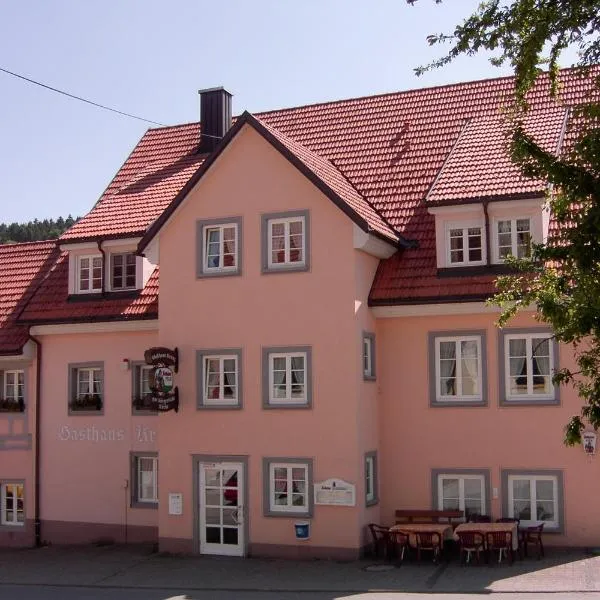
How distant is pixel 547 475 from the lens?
2017 cm

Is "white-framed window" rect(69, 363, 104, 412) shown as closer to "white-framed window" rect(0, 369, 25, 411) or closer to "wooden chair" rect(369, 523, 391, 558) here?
"white-framed window" rect(0, 369, 25, 411)

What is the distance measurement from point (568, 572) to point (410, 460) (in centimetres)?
443

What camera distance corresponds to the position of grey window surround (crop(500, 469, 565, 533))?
65.6 feet

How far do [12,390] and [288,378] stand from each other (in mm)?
8617

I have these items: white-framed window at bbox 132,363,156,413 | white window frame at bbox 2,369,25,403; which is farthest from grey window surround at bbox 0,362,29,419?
white-framed window at bbox 132,363,156,413

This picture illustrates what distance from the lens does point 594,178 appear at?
1069 centimetres

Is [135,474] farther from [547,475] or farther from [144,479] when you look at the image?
[547,475]

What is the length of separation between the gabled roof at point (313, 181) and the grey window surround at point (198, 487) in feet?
16.5

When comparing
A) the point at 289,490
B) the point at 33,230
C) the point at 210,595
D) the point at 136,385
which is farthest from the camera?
the point at 33,230

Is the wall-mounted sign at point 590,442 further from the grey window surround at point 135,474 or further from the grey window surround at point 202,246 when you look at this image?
the grey window surround at point 135,474

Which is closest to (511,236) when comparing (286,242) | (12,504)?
(286,242)

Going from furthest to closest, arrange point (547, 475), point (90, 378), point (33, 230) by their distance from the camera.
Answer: point (33, 230)
point (90, 378)
point (547, 475)

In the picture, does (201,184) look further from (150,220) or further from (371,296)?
(371,296)

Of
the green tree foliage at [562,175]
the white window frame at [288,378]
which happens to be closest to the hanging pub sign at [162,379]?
the white window frame at [288,378]
